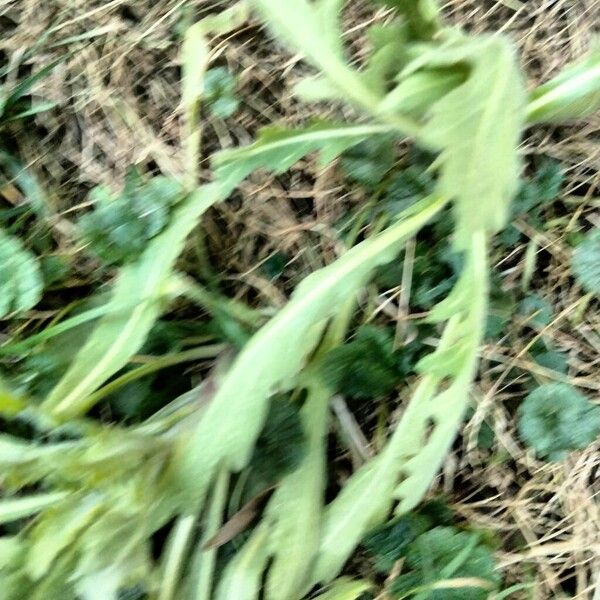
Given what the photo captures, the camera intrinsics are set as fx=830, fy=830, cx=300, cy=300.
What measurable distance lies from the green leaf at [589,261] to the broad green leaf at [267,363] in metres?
0.19

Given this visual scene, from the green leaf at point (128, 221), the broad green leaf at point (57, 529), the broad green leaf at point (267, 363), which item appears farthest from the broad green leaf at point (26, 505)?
the green leaf at point (128, 221)

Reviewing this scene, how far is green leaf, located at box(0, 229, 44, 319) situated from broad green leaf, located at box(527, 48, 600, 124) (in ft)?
1.76

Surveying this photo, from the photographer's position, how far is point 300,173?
0.94 metres

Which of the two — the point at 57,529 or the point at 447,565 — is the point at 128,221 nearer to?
the point at 57,529

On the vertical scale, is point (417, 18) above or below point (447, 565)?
above

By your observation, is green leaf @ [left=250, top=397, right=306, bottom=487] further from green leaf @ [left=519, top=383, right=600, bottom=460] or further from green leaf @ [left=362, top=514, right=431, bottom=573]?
green leaf @ [left=519, top=383, right=600, bottom=460]

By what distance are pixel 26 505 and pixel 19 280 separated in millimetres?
240

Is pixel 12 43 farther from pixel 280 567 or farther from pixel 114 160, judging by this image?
pixel 280 567

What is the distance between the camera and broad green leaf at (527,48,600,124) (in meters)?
0.80

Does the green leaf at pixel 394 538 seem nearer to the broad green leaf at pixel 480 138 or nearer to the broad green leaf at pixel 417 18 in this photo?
the broad green leaf at pixel 480 138

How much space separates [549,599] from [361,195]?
1.58 feet

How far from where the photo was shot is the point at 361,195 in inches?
36.2

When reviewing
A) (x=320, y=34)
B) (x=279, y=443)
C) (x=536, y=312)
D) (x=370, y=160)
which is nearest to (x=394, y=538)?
(x=279, y=443)

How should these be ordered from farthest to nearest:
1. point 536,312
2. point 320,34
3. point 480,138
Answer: point 536,312 → point 320,34 → point 480,138
